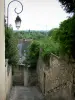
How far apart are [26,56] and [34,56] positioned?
1334 mm

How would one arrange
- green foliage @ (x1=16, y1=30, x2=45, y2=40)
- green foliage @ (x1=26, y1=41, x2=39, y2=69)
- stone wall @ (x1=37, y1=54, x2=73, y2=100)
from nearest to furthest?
stone wall @ (x1=37, y1=54, x2=73, y2=100) → green foliage @ (x1=26, y1=41, x2=39, y2=69) → green foliage @ (x1=16, y1=30, x2=45, y2=40)

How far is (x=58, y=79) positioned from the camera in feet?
36.7

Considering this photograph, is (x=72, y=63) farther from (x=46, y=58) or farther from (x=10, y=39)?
(x=10, y=39)

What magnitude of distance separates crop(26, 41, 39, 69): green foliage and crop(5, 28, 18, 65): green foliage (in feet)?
5.01

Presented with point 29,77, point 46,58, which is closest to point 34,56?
point 29,77

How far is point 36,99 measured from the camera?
1338 centimetres

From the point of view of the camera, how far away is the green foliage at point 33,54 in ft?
60.3

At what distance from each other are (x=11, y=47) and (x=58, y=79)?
6.33 m

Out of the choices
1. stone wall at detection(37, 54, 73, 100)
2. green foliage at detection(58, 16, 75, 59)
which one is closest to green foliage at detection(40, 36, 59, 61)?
stone wall at detection(37, 54, 73, 100)

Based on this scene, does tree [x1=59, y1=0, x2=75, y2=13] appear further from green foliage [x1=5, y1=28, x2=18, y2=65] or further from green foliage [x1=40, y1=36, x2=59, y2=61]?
green foliage [x1=5, y1=28, x2=18, y2=65]

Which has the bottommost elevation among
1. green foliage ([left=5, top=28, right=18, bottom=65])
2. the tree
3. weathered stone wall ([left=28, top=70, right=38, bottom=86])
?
weathered stone wall ([left=28, top=70, right=38, bottom=86])

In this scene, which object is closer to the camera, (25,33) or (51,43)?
(51,43)

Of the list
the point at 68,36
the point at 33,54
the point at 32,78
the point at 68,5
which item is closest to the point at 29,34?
the point at 33,54

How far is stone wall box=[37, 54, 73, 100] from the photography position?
9.53 meters
